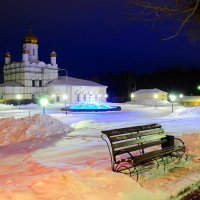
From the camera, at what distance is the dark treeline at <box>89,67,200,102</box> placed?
358 ft

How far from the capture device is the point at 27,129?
15.9 metres

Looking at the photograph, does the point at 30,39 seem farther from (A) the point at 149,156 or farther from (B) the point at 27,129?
(A) the point at 149,156

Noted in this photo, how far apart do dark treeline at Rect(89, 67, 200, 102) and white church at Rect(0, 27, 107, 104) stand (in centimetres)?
2467

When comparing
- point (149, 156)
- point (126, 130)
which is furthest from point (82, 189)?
point (126, 130)

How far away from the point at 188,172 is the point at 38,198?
13.8 ft

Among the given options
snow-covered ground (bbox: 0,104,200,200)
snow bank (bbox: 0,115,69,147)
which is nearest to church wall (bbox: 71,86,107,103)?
snow bank (bbox: 0,115,69,147)

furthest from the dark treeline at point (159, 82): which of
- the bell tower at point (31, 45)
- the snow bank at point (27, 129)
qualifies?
the snow bank at point (27, 129)

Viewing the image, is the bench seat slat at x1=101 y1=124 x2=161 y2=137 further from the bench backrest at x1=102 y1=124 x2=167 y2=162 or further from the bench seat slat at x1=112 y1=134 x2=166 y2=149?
the bench seat slat at x1=112 y1=134 x2=166 y2=149

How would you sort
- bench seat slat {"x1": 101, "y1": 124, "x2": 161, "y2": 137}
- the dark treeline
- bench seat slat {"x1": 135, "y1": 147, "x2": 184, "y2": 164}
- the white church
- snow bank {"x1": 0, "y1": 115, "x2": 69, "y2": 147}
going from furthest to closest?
the dark treeline < the white church < snow bank {"x1": 0, "y1": 115, "x2": 69, "y2": 147} < bench seat slat {"x1": 101, "y1": 124, "x2": 161, "y2": 137} < bench seat slat {"x1": 135, "y1": 147, "x2": 184, "y2": 164}

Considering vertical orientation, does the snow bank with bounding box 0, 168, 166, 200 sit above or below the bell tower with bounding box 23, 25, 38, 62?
below

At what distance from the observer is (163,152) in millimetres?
8961

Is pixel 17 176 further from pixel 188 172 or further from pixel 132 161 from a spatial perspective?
pixel 188 172

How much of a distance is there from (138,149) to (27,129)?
8484mm

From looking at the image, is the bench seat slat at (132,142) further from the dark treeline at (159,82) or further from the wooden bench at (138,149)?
the dark treeline at (159,82)
